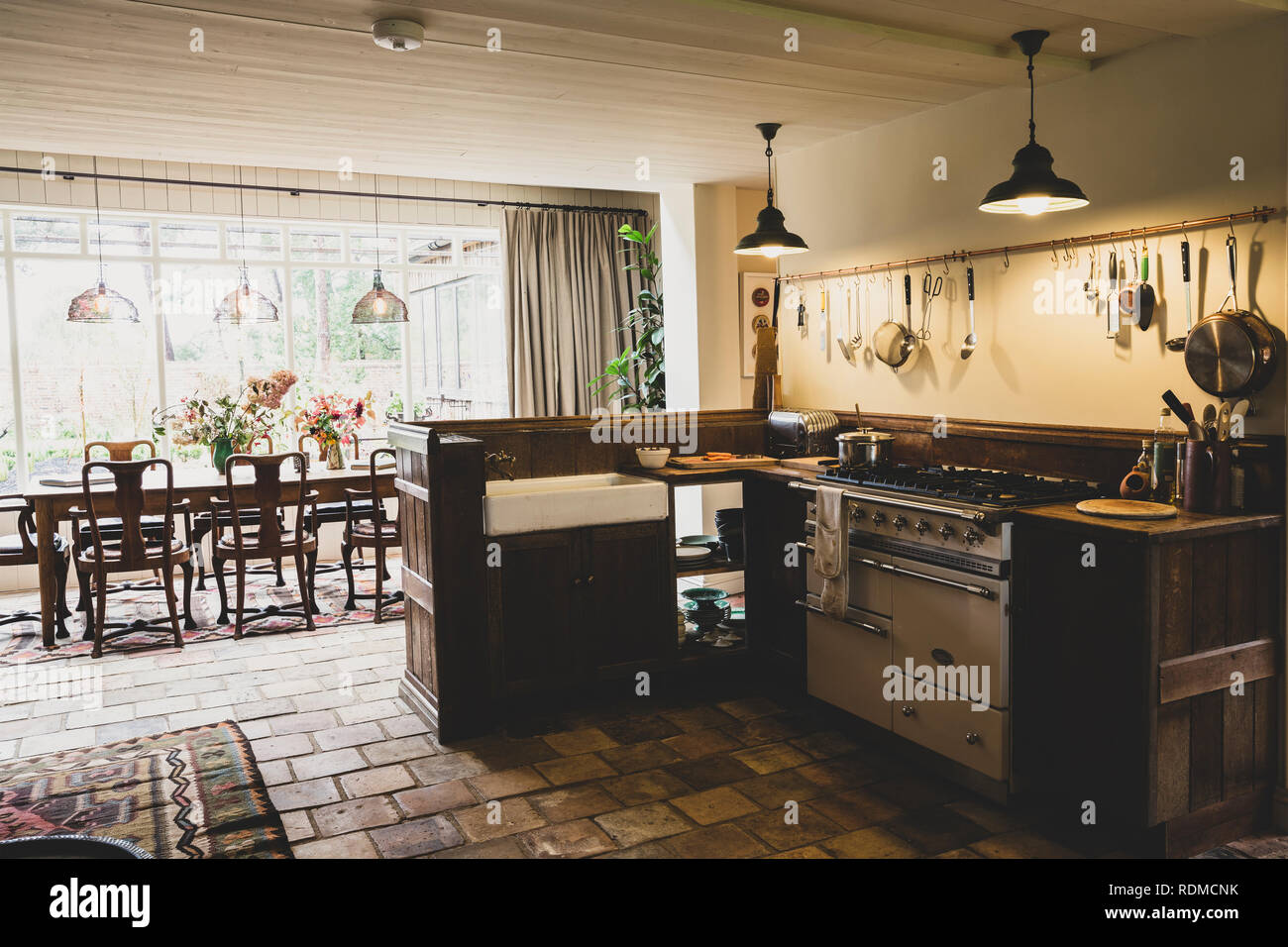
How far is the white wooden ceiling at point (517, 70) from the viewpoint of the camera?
3135 millimetres

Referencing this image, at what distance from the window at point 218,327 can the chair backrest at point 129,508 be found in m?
1.76

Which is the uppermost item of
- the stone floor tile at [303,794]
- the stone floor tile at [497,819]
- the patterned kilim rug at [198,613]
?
the patterned kilim rug at [198,613]

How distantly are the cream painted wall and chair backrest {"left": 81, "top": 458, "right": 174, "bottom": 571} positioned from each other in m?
3.66

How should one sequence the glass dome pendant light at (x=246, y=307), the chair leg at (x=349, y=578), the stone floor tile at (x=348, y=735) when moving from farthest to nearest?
the glass dome pendant light at (x=246, y=307) < the chair leg at (x=349, y=578) < the stone floor tile at (x=348, y=735)

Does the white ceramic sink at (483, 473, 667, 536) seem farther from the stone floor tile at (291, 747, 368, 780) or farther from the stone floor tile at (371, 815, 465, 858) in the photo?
the stone floor tile at (371, 815, 465, 858)

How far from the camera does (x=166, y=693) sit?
4570 mm

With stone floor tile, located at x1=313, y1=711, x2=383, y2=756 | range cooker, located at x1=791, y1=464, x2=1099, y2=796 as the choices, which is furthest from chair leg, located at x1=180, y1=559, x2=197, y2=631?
range cooker, located at x1=791, y1=464, x2=1099, y2=796

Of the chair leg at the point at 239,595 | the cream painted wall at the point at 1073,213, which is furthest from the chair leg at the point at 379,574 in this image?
the cream painted wall at the point at 1073,213

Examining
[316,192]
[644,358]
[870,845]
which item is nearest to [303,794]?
[870,845]

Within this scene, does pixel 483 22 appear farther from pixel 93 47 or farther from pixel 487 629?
pixel 487 629

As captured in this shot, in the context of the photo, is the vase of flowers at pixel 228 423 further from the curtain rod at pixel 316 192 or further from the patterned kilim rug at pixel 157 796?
the patterned kilim rug at pixel 157 796

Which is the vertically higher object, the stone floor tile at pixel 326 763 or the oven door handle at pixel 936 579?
the oven door handle at pixel 936 579

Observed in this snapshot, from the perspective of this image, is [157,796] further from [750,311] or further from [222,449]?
[750,311]

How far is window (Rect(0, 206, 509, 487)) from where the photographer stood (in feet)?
23.3
